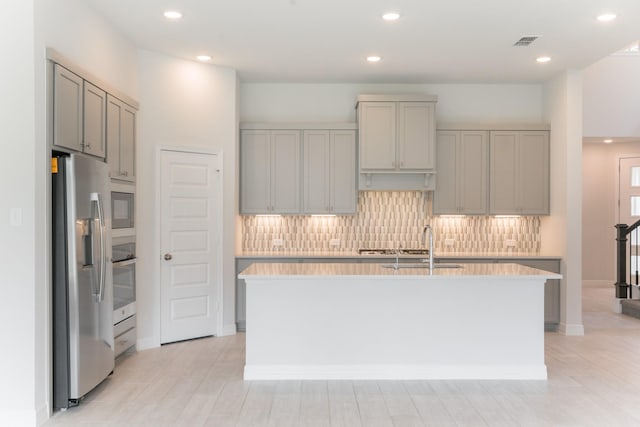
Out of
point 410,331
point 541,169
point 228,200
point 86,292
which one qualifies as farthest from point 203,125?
point 541,169

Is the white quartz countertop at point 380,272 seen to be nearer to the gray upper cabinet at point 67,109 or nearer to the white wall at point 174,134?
the white wall at point 174,134

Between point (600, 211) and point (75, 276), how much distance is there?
31.4 ft

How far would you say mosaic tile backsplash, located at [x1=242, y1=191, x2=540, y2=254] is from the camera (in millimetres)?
7277

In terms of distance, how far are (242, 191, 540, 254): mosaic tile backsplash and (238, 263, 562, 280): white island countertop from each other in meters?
2.25

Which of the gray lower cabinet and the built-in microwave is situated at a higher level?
the built-in microwave

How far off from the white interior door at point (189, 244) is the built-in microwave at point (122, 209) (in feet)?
1.58

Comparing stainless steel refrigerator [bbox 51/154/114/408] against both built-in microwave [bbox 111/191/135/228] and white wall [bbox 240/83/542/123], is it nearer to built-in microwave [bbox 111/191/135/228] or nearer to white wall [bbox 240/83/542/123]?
built-in microwave [bbox 111/191/135/228]

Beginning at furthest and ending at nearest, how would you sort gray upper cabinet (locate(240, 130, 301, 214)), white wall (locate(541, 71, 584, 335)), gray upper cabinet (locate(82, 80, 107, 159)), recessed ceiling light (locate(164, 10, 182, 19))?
gray upper cabinet (locate(240, 130, 301, 214)) < white wall (locate(541, 71, 584, 335)) < recessed ceiling light (locate(164, 10, 182, 19)) < gray upper cabinet (locate(82, 80, 107, 159))

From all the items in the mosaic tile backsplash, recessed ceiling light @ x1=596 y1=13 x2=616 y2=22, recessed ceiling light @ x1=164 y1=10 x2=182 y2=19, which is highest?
recessed ceiling light @ x1=164 y1=10 x2=182 y2=19

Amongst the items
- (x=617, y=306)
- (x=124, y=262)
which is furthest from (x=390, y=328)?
(x=617, y=306)

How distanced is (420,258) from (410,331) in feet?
6.76

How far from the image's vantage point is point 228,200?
6457mm

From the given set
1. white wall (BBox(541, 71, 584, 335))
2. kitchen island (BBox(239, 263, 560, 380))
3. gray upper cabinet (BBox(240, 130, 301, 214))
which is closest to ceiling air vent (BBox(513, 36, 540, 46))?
white wall (BBox(541, 71, 584, 335))

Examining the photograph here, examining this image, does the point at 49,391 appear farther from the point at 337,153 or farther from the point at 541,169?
the point at 541,169
